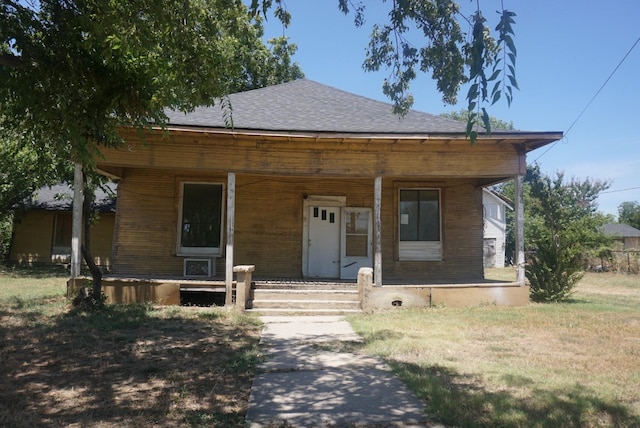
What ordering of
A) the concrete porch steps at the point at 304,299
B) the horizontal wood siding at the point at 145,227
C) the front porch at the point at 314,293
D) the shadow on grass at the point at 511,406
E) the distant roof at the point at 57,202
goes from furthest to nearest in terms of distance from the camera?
the distant roof at the point at 57,202
the horizontal wood siding at the point at 145,227
the front porch at the point at 314,293
the concrete porch steps at the point at 304,299
the shadow on grass at the point at 511,406

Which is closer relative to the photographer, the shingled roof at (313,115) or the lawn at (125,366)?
the lawn at (125,366)

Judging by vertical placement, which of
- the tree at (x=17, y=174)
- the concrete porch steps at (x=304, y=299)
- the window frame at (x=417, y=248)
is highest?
the tree at (x=17, y=174)

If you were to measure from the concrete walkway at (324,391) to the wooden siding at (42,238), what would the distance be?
56.2ft

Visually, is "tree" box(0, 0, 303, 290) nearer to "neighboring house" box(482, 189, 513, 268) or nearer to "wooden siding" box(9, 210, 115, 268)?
"wooden siding" box(9, 210, 115, 268)

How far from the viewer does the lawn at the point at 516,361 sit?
4145mm

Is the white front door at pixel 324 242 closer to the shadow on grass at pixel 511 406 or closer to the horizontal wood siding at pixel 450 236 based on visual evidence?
the horizontal wood siding at pixel 450 236

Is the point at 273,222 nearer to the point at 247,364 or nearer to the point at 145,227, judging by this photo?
the point at 145,227

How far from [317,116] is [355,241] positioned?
137 inches

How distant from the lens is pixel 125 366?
18.4 feet

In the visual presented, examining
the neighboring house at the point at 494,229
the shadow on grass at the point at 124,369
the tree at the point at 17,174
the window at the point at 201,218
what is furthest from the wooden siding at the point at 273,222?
the neighboring house at the point at 494,229

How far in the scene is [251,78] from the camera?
85.6ft

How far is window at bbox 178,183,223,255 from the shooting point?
12117 mm

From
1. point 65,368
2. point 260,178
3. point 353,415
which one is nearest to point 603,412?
point 353,415

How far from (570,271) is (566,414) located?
27.7ft
